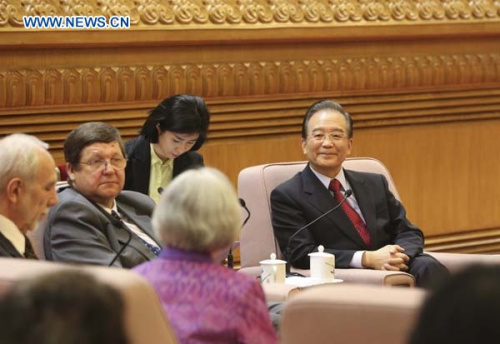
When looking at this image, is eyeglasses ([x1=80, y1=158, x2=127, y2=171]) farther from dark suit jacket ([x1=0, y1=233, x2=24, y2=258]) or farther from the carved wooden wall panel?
the carved wooden wall panel

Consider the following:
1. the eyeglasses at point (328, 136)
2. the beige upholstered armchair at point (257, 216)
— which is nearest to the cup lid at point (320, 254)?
the beige upholstered armchair at point (257, 216)

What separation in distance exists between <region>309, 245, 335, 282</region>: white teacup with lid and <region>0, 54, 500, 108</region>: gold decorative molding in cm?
201

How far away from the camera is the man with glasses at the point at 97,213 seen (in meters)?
4.14

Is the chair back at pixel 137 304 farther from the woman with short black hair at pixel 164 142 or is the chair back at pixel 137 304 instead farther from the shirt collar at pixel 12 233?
the woman with short black hair at pixel 164 142

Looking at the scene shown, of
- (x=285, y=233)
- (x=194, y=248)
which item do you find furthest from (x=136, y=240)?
(x=194, y=248)

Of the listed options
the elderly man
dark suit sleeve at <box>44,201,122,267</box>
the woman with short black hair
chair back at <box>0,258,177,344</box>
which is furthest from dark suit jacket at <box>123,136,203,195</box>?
chair back at <box>0,258,177,344</box>

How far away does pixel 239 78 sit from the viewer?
6680 millimetres

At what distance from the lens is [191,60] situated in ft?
21.3

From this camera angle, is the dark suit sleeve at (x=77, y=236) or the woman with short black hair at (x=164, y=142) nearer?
the dark suit sleeve at (x=77, y=236)

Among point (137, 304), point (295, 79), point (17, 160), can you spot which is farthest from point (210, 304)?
point (295, 79)

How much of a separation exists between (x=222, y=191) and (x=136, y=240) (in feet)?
5.08

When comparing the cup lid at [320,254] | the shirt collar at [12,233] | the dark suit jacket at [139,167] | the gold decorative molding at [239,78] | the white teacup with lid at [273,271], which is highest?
A: the gold decorative molding at [239,78]

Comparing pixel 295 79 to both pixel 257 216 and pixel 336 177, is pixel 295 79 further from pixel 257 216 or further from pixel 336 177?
pixel 257 216

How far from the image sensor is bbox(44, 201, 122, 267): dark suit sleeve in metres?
4.11
